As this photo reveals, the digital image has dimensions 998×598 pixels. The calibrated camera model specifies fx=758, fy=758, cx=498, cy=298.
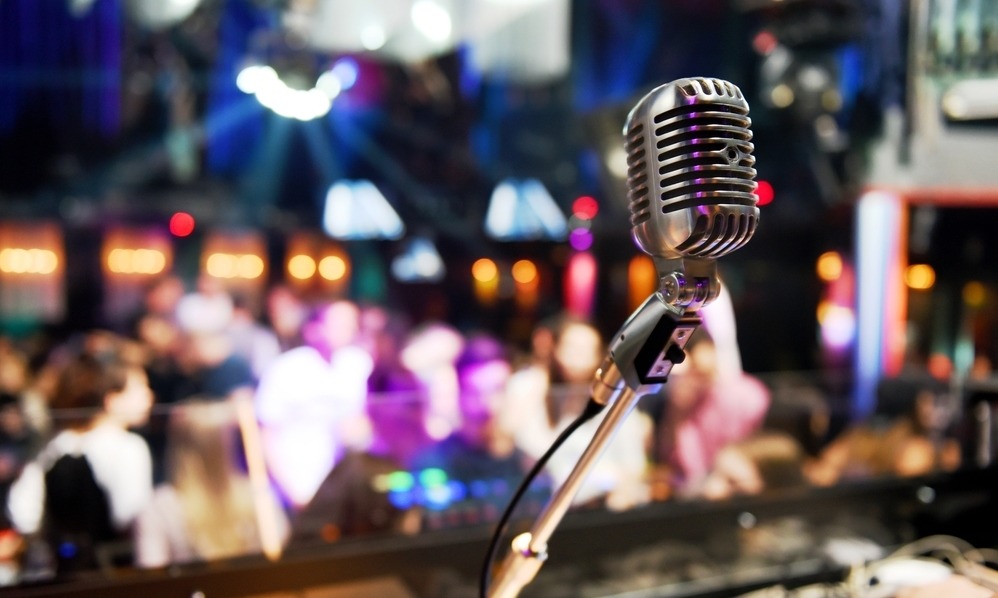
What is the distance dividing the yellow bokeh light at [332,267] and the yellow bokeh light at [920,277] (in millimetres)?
5260

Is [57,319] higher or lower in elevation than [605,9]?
lower

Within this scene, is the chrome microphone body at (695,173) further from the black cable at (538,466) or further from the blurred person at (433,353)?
the blurred person at (433,353)

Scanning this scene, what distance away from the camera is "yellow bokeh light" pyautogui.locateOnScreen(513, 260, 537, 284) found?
767 cm

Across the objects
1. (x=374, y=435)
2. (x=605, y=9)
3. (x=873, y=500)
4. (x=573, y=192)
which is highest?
(x=605, y=9)

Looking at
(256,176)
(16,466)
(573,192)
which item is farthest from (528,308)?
(16,466)

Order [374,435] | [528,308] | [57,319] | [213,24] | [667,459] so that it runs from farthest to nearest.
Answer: [528,308], [57,319], [213,24], [667,459], [374,435]

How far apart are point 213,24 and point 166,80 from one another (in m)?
0.84

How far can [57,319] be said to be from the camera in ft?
20.8

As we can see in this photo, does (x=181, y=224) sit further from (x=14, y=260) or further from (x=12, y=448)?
(x=12, y=448)

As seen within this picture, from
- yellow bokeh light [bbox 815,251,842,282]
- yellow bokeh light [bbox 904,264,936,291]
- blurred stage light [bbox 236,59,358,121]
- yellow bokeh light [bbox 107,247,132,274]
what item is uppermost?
blurred stage light [bbox 236,59,358,121]

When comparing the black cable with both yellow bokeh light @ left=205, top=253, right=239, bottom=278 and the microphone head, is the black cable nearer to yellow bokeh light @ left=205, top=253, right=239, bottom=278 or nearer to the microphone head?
the microphone head

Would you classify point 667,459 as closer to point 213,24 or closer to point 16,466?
point 16,466

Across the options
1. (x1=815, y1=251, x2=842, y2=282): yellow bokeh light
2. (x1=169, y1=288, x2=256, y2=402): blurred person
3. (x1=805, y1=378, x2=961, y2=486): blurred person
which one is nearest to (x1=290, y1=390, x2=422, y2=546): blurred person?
(x1=805, y1=378, x2=961, y2=486): blurred person

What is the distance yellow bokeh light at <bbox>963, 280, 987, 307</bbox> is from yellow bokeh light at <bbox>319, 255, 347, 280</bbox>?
19.7ft
